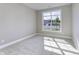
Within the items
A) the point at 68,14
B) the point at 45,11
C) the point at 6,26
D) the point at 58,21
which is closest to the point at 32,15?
the point at 45,11

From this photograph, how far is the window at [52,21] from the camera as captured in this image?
6.53 meters

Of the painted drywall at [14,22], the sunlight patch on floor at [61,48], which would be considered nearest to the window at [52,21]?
the painted drywall at [14,22]

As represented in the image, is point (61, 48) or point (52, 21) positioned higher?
point (52, 21)

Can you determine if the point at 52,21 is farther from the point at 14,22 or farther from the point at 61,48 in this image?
the point at 61,48

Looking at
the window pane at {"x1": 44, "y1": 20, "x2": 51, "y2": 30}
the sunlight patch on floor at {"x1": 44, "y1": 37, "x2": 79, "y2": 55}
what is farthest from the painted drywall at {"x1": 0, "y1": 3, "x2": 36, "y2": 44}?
the sunlight patch on floor at {"x1": 44, "y1": 37, "x2": 79, "y2": 55}

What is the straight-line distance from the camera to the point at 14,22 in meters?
4.54

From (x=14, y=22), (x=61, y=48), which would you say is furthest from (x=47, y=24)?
(x=61, y=48)

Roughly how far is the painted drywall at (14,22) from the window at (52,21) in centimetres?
130

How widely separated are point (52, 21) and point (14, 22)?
3.21 metres

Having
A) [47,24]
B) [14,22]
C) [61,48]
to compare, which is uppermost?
[14,22]

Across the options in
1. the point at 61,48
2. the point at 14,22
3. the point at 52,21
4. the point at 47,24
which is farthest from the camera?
the point at 47,24

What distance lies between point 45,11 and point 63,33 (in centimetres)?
222

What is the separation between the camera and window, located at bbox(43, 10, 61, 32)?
6527 millimetres
